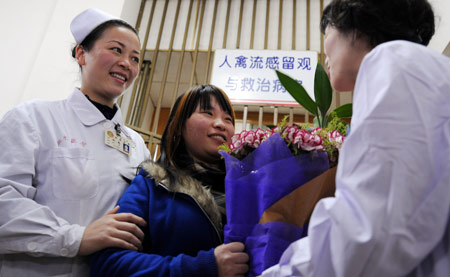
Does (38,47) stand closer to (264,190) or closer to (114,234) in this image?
(114,234)

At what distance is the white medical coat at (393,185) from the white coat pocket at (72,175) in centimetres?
82

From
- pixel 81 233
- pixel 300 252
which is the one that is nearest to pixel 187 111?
pixel 81 233

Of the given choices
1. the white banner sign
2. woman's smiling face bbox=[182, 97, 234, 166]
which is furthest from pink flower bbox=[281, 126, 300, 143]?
the white banner sign

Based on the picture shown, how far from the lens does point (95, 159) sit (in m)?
1.14

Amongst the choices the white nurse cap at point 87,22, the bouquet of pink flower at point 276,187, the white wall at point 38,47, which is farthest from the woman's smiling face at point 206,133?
the white wall at point 38,47

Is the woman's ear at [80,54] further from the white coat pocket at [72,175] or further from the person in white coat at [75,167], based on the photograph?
the white coat pocket at [72,175]

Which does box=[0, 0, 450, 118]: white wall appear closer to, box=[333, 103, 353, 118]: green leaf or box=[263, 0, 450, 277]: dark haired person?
box=[333, 103, 353, 118]: green leaf

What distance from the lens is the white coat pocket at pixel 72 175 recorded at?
103cm

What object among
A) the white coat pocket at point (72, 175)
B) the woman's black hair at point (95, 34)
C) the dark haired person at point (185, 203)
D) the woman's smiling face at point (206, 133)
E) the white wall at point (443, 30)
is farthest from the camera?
the white wall at point (443, 30)

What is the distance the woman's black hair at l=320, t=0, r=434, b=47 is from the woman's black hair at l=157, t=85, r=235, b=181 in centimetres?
64

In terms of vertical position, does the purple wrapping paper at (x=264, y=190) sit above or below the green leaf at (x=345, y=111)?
below

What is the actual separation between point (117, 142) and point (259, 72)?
1.96 m

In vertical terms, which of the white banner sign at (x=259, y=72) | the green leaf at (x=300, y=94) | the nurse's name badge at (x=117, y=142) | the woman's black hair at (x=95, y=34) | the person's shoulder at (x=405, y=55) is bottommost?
the nurse's name badge at (x=117, y=142)

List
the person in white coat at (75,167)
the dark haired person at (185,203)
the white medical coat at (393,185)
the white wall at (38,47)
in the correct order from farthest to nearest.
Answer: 1. the white wall at (38,47)
2. the person in white coat at (75,167)
3. the dark haired person at (185,203)
4. the white medical coat at (393,185)
